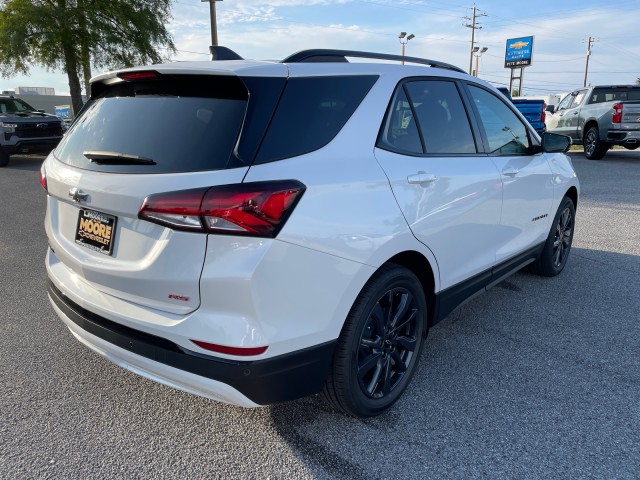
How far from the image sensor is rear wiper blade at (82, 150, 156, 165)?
2.20m

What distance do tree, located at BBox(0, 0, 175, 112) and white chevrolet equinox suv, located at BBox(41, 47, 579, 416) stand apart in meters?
18.3

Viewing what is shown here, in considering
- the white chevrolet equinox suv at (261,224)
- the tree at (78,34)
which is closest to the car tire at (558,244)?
the white chevrolet equinox suv at (261,224)

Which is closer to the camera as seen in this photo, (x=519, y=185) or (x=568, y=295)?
(x=519, y=185)

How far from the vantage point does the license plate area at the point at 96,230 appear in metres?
2.28

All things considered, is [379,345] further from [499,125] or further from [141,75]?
[499,125]

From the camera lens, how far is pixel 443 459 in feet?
7.82

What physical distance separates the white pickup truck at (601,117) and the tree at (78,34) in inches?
592

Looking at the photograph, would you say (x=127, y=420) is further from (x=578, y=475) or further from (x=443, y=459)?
(x=578, y=475)

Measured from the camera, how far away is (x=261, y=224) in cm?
199

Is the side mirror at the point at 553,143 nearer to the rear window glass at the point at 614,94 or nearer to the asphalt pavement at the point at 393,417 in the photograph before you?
the asphalt pavement at the point at 393,417

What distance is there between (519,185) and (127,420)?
3.01 m

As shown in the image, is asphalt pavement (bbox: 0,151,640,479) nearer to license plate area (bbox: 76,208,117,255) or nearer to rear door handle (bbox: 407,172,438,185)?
license plate area (bbox: 76,208,117,255)

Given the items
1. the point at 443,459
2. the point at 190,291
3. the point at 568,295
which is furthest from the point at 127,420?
the point at 568,295

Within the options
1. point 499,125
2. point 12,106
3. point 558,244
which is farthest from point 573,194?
point 12,106
